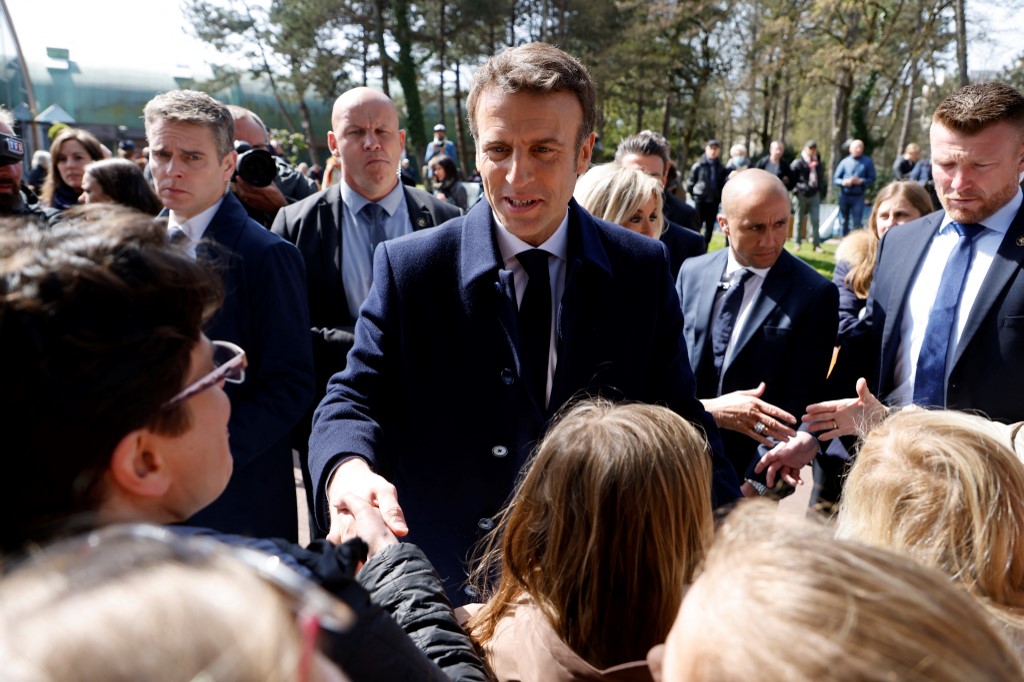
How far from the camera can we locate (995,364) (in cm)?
258

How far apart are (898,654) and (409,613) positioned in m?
0.77

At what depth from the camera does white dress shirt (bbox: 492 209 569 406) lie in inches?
79.4

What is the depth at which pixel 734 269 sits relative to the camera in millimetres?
3131

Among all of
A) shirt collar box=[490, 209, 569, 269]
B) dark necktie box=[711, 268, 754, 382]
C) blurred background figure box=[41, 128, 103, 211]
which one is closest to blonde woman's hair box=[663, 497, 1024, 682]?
shirt collar box=[490, 209, 569, 269]

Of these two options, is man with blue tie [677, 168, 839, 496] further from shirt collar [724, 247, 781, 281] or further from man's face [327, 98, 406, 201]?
man's face [327, 98, 406, 201]

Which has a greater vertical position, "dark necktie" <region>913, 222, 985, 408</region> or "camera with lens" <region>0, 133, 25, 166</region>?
"camera with lens" <region>0, 133, 25, 166</region>

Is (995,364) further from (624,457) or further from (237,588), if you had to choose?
(237,588)

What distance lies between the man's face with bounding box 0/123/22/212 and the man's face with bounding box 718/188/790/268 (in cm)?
343

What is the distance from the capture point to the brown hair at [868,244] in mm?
4133

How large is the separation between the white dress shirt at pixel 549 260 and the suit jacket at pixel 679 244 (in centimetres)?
221

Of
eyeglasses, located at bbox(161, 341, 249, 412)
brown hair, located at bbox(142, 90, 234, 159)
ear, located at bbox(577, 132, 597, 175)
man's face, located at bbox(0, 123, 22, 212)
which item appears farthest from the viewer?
man's face, located at bbox(0, 123, 22, 212)

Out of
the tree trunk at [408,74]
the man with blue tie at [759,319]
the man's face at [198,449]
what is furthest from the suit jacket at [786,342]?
the tree trunk at [408,74]

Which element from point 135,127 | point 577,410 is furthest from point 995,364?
point 135,127

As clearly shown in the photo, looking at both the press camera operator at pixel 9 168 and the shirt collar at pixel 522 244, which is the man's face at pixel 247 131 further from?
the shirt collar at pixel 522 244
